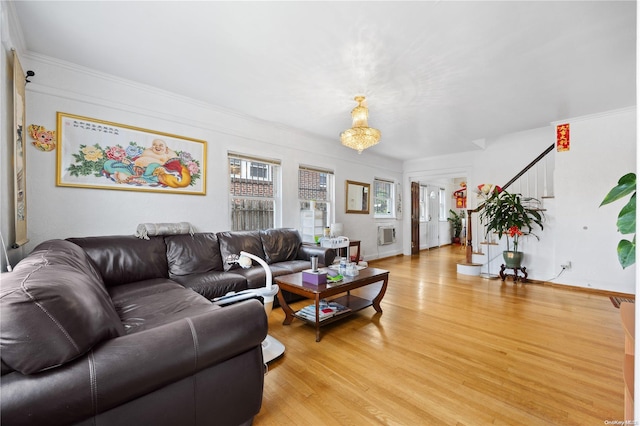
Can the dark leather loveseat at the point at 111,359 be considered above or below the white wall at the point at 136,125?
below

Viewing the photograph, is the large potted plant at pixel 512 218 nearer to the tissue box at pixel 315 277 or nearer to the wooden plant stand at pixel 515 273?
the wooden plant stand at pixel 515 273

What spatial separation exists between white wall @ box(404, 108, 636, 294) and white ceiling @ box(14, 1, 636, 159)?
43 cm

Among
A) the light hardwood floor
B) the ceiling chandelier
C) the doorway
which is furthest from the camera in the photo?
the doorway

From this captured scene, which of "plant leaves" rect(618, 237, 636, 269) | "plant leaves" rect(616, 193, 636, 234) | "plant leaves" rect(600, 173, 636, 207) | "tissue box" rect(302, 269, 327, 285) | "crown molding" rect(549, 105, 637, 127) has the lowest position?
"tissue box" rect(302, 269, 327, 285)

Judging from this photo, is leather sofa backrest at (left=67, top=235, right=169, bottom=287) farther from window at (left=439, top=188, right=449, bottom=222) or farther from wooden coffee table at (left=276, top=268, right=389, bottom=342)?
window at (left=439, top=188, right=449, bottom=222)

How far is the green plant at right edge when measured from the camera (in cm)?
98

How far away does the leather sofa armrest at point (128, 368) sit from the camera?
2.65 ft

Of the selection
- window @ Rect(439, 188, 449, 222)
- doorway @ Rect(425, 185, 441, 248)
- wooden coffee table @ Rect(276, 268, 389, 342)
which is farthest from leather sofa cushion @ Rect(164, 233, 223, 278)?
window @ Rect(439, 188, 449, 222)

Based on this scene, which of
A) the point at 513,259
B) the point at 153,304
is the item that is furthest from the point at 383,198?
the point at 153,304

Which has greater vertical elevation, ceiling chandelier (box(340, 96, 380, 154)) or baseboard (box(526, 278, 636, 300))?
ceiling chandelier (box(340, 96, 380, 154))

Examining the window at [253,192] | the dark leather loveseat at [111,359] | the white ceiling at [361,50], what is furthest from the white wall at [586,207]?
the dark leather loveseat at [111,359]

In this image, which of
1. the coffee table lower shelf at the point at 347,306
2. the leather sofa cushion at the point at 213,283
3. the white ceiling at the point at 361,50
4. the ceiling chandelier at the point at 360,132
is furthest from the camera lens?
the ceiling chandelier at the point at 360,132

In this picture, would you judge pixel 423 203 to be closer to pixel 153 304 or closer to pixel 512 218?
pixel 512 218

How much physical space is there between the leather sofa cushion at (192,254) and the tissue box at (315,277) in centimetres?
125
